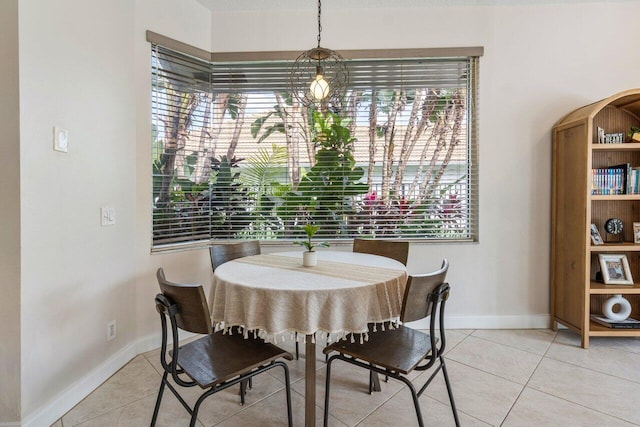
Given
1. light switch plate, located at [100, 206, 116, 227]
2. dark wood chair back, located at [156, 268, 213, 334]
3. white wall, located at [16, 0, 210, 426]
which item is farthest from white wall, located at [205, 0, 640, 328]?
dark wood chair back, located at [156, 268, 213, 334]

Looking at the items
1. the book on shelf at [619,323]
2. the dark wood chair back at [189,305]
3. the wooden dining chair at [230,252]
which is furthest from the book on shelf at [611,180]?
the dark wood chair back at [189,305]

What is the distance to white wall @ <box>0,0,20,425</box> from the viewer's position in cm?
148

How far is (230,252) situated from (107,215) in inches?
31.6

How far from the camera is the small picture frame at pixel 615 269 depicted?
2.46 metres

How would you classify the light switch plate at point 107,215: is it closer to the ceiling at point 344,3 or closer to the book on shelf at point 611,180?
the ceiling at point 344,3

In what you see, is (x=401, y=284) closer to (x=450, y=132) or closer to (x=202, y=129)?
(x=450, y=132)

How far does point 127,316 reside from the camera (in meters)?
2.23

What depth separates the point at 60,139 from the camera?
1696 millimetres

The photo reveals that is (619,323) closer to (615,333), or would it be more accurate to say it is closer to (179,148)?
(615,333)

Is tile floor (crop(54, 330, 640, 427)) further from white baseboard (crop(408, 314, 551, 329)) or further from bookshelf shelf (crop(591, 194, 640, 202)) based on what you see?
bookshelf shelf (crop(591, 194, 640, 202))

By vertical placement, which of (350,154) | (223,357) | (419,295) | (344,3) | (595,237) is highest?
(344,3)

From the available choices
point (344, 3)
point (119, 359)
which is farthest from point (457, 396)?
point (344, 3)

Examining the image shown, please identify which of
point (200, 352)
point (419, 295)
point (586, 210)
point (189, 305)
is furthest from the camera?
point (586, 210)

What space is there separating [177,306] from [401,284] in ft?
3.33
